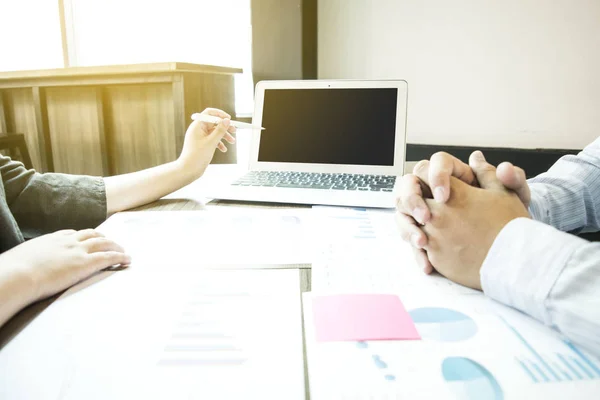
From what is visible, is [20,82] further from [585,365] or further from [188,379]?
[585,365]

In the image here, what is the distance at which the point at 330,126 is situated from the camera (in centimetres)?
89

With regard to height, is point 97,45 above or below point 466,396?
above

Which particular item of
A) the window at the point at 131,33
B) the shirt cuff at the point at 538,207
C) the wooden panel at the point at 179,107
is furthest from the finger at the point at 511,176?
the window at the point at 131,33

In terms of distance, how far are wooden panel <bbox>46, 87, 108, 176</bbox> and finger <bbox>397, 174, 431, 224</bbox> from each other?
6.61 feet

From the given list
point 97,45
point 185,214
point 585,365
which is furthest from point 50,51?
point 585,365

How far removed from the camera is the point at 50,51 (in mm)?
2926

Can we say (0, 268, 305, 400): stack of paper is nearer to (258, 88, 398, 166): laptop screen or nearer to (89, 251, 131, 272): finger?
(89, 251, 131, 272): finger

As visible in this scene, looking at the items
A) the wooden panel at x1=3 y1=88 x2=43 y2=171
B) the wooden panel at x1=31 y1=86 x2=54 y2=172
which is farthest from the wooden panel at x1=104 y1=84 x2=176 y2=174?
the wooden panel at x1=3 y1=88 x2=43 y2=171

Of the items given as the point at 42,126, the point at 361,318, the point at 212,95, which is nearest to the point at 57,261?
the point at 361,318

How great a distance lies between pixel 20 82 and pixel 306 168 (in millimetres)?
2054

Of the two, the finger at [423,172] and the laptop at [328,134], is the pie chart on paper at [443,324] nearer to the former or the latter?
the finger at [423,172]

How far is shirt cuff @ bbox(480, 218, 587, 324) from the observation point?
349mm

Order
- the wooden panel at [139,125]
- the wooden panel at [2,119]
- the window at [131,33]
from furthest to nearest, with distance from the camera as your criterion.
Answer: the wooden panel at [2,119] → the window at [131,33] → the wooden panel at [139,125]

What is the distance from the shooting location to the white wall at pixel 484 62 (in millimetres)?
1409
